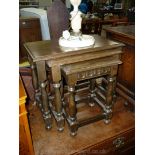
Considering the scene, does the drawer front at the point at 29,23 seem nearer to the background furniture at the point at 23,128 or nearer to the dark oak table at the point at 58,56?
the dark oak table at the point at 58,56

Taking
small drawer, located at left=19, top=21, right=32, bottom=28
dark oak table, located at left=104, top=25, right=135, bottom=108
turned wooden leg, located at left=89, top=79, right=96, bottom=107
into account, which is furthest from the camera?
small drawer, located at left=19, top=21, right=32, bottom=28

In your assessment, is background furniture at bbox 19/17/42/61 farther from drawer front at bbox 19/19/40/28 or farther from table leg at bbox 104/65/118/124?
table leg at bbox 104/65/118/124

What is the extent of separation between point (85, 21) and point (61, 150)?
2487 mm

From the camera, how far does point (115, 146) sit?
1.15m

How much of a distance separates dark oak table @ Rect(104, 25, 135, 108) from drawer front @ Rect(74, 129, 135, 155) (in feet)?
0.81

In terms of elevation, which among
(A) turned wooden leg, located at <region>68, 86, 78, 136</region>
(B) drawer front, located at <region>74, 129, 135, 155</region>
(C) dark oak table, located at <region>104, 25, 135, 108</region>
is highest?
(C) dark oak table, located at <region>104, 25, 135, 108</region>

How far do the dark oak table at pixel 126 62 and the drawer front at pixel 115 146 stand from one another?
25 centimetres

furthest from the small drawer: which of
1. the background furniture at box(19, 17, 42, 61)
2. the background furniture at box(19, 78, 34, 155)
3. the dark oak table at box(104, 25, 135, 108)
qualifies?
the background furniture at box(19, 78, 34, 155)

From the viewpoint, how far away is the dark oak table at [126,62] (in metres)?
1.17

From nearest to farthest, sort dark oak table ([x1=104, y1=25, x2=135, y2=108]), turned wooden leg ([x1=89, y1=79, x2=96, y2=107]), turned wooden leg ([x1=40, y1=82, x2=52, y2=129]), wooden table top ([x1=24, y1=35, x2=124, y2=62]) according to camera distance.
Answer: wooden table top ([x1=24, y1=35, x2=124, y2=62]) < turned wooden leg ([x1=40, y1=82, x2=52, y2=129]) < dark oak table ([x1=104, y1=25, x2=135, y2=108]) < turned wooden leg ([x1=89, y1=79, x2=96, y2=107])

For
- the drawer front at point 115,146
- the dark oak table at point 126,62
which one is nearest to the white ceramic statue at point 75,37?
the dark oak table at point 126,62

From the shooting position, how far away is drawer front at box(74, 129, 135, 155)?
1.07m

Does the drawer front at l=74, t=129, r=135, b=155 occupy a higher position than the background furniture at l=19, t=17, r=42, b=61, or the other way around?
the background furniture at l=19, t=17, r=42, b=61
